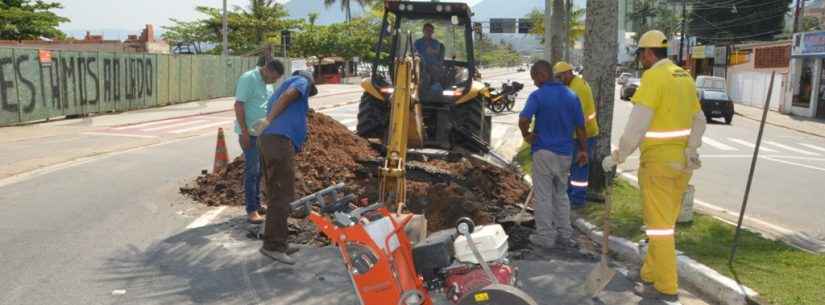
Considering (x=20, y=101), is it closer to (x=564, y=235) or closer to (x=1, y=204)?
(x=1, y=204)

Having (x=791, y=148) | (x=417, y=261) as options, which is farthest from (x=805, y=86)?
(x=417, y=261)

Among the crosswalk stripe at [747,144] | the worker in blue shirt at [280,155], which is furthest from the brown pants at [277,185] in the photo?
the crosswalk stripe at [747,144]

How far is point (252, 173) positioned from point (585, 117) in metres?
3.89

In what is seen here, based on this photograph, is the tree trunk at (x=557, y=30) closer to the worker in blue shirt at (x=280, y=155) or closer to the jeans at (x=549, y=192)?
the jeans at (x=549, y=192)

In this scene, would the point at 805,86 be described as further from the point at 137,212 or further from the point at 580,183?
the point at 137,212

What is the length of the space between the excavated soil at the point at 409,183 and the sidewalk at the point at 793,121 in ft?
58.9

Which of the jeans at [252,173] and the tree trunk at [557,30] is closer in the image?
the jeans at [252,173]

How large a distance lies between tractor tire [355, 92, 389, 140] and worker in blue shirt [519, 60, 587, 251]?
5261 mm

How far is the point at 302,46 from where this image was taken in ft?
199

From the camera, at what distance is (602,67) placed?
9.45m

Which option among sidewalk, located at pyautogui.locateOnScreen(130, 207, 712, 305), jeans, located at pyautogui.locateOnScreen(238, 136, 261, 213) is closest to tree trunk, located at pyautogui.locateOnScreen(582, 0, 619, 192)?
sidewalk, located at pyautogui.locateOnScreen(130, 207, 712, 305)

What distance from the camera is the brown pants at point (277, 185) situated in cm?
621

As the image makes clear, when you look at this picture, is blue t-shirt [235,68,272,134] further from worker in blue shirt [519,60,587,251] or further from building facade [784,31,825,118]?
building facade [784,31,825,118]

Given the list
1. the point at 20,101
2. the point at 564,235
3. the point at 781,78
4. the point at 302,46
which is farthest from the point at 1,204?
the point at 302,46
